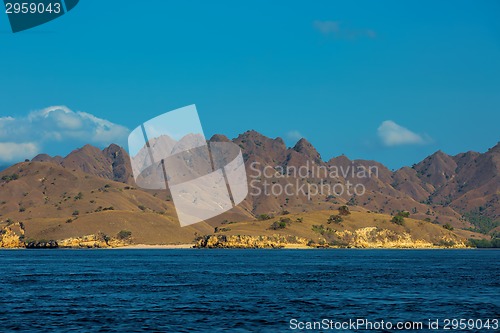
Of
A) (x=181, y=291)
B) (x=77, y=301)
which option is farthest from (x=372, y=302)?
(x=77, y=301)

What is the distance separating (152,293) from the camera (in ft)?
261

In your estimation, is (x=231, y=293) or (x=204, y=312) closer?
(x=204, y=312)

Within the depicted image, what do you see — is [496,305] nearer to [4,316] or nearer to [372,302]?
[372,302]

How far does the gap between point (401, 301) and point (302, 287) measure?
19.9 meters

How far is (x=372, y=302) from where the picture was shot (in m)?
70.3

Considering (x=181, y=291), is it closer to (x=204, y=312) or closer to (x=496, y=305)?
(x=204, y=312)

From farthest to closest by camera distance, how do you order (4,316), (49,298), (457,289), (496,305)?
1. (457,289)
2. (49,298)
3. (496,305)
4. (4,316)

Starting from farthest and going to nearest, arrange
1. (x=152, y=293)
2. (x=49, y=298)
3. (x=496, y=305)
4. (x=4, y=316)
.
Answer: (x=152, y=293)
(x=49, y=298)
(x=496, y=305)
(x=4, y=316)

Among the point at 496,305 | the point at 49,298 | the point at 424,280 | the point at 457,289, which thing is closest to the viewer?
the point at 496,305

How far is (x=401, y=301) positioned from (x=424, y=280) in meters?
32.5

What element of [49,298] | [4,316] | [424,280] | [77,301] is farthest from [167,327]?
[424,280]

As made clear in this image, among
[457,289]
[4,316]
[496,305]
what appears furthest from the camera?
[457,289]

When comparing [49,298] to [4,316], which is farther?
[49,298]

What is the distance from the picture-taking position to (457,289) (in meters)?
86.3
